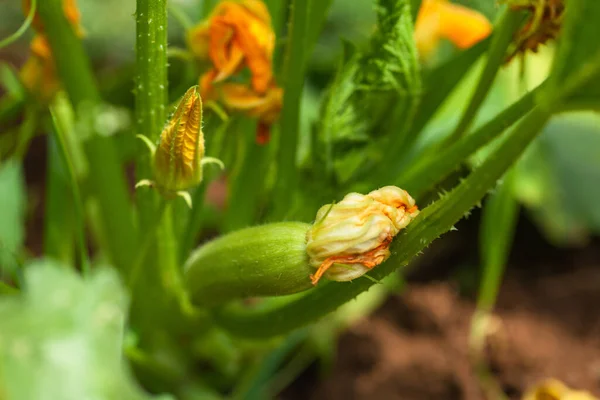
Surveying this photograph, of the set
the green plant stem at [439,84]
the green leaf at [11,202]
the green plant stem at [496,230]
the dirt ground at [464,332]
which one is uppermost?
the green plant stem at [439,84]

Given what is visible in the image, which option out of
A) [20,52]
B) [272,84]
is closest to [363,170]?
[272,84]

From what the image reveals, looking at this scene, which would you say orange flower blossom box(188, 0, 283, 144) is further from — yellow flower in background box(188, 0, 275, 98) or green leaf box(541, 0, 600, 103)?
green leaf box(541, 0, 600, 103)

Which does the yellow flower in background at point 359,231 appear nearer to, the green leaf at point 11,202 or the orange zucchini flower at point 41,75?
the orange zucchini flower at point 41,75

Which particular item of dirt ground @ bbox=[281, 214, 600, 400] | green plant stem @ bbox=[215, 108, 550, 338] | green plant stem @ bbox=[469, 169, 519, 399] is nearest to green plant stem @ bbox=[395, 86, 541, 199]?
green plant stem @ bbox=[215, 108, 550, 338]

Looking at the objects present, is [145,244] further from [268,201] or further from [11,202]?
[11,202]

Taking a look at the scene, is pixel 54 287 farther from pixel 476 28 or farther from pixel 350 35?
pixel 350 35

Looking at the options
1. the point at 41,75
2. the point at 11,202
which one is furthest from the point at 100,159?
the point at 11,202

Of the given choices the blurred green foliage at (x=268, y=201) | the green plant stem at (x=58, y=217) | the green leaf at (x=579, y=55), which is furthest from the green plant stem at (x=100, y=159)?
the green leaf at (x=579, y=55)
